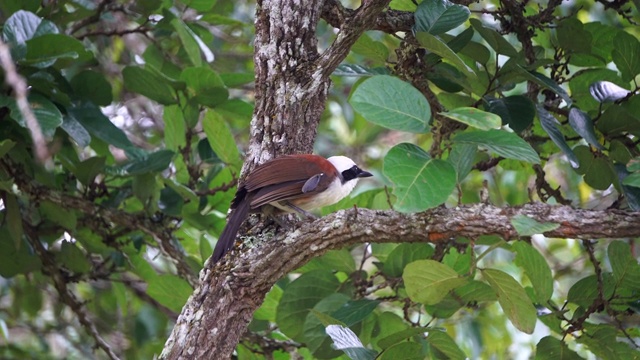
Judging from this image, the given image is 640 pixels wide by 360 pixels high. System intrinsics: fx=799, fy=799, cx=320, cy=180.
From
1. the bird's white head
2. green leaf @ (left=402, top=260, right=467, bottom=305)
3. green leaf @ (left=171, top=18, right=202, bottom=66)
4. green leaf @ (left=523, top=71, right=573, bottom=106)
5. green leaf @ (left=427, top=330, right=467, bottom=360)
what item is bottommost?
green leaf @ (left=427, top=330, right=467, bottom=360)

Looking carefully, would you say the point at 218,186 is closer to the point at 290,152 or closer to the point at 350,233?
the point at 290,152

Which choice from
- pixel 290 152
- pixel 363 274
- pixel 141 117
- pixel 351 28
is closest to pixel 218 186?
pixel 363 274

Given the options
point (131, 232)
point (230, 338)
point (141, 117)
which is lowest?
point (230, 338)

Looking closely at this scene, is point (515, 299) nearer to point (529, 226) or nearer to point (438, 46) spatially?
point (529, 226)

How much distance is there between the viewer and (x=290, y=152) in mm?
2553

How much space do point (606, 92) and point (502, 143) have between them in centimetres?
87

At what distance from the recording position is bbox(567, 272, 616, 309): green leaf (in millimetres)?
2699

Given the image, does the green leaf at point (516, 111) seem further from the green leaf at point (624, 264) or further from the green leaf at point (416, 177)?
the green leaf at point (416, 177)

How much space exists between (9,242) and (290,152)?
1.54 meters

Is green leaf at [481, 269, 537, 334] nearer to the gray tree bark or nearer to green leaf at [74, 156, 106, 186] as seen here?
the gray tree bark

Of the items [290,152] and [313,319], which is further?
[313,319]

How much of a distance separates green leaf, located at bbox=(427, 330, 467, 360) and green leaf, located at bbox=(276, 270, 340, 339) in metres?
0.58

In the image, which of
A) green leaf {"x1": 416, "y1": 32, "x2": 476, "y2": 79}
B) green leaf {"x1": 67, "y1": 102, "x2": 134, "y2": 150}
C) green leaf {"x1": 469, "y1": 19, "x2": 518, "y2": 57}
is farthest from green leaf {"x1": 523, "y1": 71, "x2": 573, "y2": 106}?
green leaf {"x1": 67, "y1": 102, "x2": 134, "y2": 150}

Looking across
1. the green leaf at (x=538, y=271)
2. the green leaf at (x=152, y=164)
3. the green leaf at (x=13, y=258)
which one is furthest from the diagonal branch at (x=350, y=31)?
the green leaf at (x=13, y=258)
